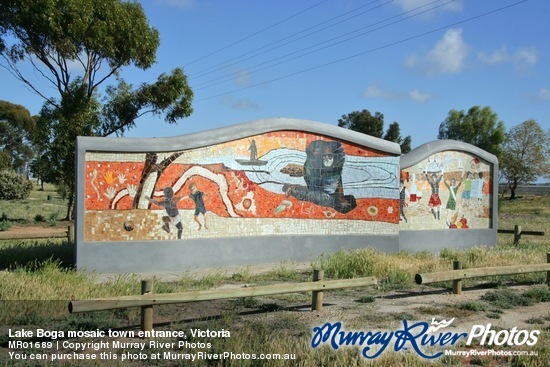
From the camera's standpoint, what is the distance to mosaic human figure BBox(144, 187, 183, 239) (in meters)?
14.3

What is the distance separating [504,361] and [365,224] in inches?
410

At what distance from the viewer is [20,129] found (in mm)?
62688

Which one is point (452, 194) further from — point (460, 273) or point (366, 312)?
point (366, 312)

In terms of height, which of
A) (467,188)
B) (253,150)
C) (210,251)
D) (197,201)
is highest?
(253,150)

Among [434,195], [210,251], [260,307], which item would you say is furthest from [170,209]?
[434,195]

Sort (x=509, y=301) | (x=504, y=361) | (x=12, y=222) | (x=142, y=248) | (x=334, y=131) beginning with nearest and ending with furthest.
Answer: (x=504, y=361), (x=509, y=301), (x=142, y=248), (x=334, y=131), (x=12, y=222)

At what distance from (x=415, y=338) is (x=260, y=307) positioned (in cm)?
292

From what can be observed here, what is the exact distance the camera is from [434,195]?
64.1ft

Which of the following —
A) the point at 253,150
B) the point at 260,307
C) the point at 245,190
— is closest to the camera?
the point at 260,307

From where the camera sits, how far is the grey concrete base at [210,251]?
13633mm

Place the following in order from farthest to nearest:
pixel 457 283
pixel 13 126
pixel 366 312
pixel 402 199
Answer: pixel 13 126 → pixel 402 199 → pixel 457 283 → pixel 366 312

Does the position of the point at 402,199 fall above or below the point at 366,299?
above

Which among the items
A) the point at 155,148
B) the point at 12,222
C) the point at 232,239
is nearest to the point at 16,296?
the point at 155,148

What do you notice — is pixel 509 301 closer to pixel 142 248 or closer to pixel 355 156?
pixel 355 156
